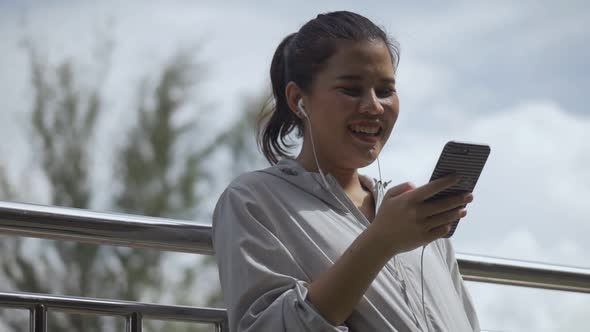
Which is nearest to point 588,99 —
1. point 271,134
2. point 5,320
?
point 5,320

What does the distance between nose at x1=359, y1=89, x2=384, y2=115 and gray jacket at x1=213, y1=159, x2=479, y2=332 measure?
153 mm

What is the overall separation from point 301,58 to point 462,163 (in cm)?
54

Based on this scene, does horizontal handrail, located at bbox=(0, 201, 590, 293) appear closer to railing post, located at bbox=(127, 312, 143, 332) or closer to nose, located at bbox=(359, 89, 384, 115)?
railing post, located at bbox=(127, 312, 143, 332)

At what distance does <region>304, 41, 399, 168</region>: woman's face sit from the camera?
1.92 m

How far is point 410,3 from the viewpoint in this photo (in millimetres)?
18516

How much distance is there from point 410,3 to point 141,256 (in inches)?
370

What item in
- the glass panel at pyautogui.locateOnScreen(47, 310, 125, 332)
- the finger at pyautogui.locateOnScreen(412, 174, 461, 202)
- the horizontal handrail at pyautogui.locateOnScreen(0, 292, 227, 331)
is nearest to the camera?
the finger at pyautogui.locateOnScreen(412, 174, 461, 202)

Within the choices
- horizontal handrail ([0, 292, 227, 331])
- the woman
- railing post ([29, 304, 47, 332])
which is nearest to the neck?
the woman

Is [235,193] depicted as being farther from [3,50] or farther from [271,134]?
[3,50]

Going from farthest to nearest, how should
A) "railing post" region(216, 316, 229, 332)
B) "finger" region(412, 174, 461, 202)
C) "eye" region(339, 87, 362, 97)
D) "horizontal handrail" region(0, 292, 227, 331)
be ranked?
"railing post" region(216, 316, 229, 332)
"eye" region(339, 87, 362, 97)
"horizontal handrail" region(0, 292, 227, 331)
"finger" region(412, 174, 461, 202)

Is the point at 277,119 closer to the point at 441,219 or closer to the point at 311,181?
the point at 311,181

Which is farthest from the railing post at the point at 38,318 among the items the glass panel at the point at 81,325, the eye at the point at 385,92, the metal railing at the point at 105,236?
the glass panel at the point at 81,325

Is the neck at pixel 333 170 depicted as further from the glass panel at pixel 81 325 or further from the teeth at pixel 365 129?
the glass panel at pixel 81 325

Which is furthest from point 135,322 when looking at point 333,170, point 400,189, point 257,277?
point 400,189
